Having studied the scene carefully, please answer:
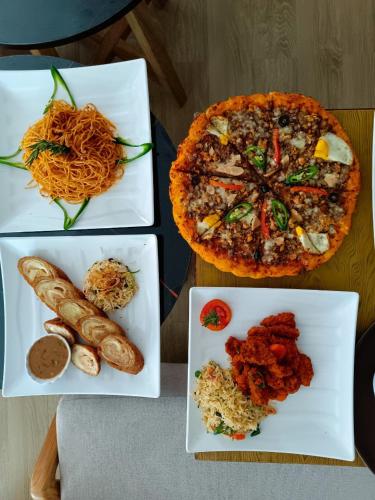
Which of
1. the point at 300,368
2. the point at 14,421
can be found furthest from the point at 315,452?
the point at 14,421

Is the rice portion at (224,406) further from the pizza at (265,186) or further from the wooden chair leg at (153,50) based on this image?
the wooden chair leg at (153,50)

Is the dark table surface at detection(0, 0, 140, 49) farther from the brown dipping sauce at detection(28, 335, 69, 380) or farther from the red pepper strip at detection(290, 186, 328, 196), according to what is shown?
the brown dipping sauce at detection(28, 335, 69, 380)

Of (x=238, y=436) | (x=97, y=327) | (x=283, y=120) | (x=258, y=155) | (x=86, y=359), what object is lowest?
(x=238, y=436)

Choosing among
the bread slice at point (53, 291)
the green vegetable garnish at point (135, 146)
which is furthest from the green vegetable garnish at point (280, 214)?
the bread slice at point (53, 291)

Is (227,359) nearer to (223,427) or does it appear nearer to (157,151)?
(223,427)

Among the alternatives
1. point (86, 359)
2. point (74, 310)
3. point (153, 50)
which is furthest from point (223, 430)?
point (153, 50)

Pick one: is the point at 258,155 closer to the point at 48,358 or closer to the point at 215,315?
the point at 215,315

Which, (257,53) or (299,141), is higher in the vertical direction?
(257,53)
